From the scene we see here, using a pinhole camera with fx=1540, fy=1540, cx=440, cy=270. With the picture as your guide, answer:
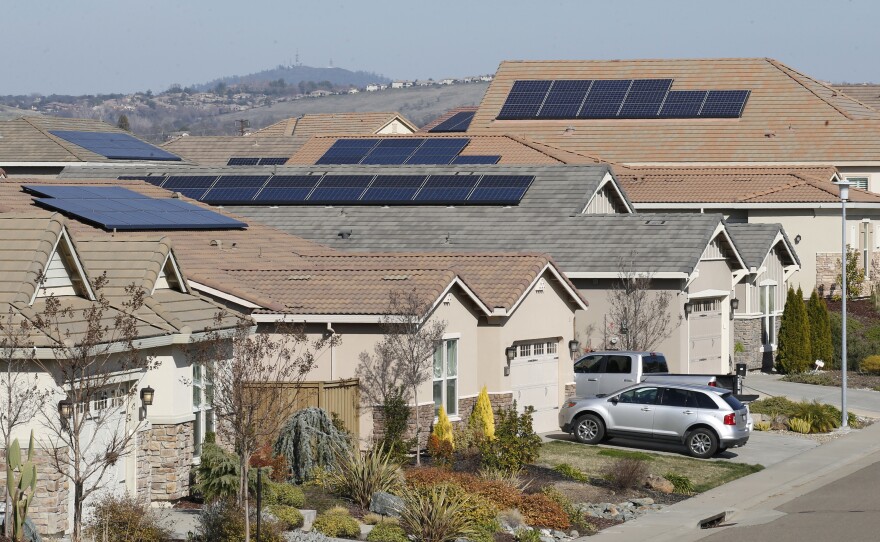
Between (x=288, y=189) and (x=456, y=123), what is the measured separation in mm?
31386

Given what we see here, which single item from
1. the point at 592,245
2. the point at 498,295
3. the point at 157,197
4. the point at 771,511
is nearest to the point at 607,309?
the point at 592,245

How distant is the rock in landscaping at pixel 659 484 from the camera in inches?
1024

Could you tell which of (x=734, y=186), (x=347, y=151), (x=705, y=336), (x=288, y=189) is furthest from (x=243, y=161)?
(x=705, y=336)

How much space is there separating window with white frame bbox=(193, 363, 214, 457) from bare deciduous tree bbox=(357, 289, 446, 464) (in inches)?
156

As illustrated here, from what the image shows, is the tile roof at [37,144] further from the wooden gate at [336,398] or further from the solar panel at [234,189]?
the wooden gate at [336,398]

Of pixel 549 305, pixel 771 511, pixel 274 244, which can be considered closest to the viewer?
pixel 771 511

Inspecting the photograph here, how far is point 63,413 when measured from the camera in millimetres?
18234

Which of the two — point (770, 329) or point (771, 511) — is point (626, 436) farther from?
point (770, 329)

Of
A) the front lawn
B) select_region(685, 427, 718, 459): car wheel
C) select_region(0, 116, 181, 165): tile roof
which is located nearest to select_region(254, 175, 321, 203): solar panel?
select_region(0, 116, 181, 165): tile roof

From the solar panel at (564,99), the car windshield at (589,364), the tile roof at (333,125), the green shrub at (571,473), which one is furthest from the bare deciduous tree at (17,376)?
the tile roof at (333,125)

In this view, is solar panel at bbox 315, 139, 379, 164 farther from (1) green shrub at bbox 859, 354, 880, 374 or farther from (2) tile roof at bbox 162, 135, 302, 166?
(1) green shrub at bbox 859, 354, 880, 374

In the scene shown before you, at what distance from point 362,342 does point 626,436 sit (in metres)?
6.02

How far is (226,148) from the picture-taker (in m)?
73.2

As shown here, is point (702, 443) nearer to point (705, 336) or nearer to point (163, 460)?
point (705, 336)
